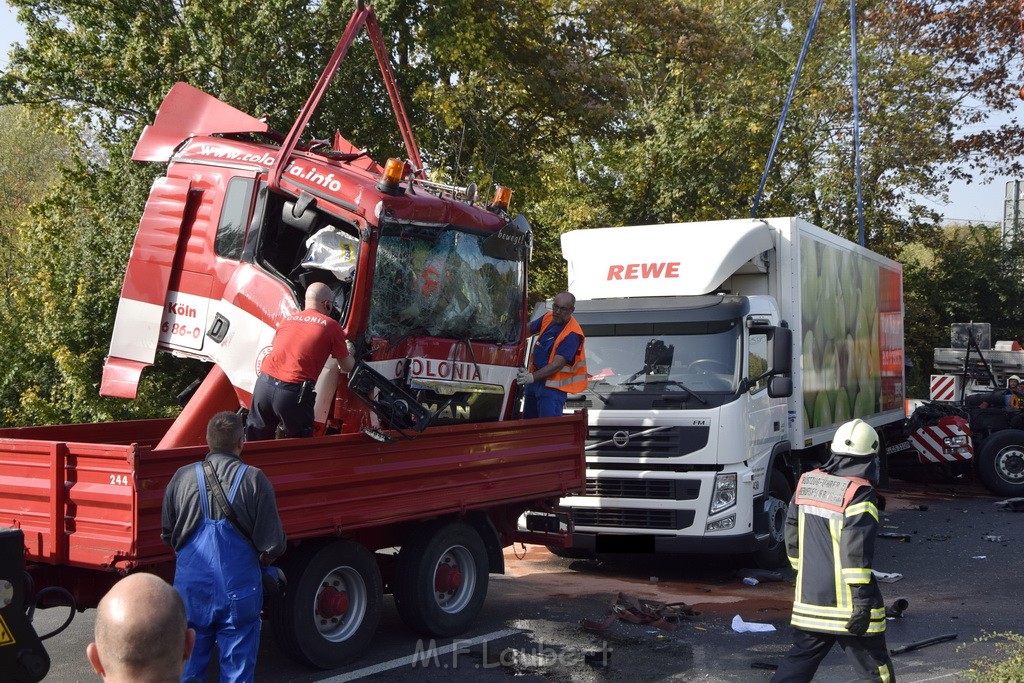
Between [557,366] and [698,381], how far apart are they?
53.9 inches

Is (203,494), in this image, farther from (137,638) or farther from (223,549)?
(137,638)

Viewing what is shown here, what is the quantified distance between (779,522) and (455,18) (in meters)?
8.31

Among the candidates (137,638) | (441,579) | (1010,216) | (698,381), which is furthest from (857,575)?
(1010,216)

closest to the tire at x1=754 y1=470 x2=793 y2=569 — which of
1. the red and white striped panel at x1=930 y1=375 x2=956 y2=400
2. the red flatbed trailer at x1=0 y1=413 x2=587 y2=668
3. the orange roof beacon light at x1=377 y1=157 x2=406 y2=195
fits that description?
the red flatbed trailer at x1=0 y1=413 x2=587 y2=668

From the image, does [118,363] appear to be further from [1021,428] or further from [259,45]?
[1021,428]

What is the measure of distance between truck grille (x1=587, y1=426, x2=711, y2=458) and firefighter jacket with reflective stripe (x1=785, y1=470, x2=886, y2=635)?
12.1ft

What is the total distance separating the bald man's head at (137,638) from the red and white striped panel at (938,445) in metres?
15.0

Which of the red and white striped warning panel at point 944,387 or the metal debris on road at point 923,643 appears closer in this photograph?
the metal debris on road at point 923,643

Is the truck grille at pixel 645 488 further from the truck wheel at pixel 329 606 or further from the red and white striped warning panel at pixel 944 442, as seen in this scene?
the red and white striped warning panel at pixel 944 442

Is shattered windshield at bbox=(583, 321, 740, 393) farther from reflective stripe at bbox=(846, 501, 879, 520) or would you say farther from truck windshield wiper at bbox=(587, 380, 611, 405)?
reflective stripe at bbox=(846, 501, 879, 520)

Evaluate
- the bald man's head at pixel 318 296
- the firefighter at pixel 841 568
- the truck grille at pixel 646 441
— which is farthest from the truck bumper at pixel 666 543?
the firefighter at pixel 841 568

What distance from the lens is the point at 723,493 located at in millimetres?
9008

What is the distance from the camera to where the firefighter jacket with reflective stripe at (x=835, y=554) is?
5027 millimetres

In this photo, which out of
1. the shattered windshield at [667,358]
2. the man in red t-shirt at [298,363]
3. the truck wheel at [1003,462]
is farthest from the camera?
the truck wheel at [1003,462]
